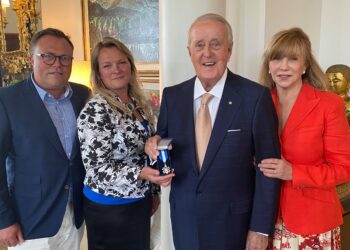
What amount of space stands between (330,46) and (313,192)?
177cm

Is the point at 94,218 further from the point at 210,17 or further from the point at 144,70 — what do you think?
the point at 144,70

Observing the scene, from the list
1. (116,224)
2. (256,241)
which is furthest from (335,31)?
(116,224)

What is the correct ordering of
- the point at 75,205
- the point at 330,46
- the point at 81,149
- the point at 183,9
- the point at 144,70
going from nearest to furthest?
the point at 81,149 < the point at 75,205 < the point at 183,9 < the point at 330,46 < the point at 144,70

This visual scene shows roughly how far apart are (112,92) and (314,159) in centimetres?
101

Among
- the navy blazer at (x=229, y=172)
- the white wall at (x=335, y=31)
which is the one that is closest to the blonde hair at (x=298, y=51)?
the navy blazer at (x=229, y=172)

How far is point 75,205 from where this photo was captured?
1.81 meters

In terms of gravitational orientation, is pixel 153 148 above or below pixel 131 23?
below

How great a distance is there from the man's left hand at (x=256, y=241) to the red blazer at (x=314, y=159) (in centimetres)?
13

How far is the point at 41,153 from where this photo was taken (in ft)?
5.38

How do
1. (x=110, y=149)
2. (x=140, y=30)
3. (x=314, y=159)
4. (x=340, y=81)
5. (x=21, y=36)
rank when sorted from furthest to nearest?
(x=21, y=36), (x=140, y=30), (x=340, y=81), (x=110, y=149), (x=314, y=159)

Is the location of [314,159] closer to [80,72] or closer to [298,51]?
[298,51]

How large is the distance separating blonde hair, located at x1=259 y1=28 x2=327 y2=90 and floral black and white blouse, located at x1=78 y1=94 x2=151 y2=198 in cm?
74

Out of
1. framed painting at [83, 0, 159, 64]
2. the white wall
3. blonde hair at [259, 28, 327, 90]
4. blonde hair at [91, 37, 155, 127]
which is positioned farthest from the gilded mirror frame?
blonde hair at [259, 28, 327, 90]

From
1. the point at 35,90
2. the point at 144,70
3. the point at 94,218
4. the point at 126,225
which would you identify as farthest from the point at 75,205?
the point at 144,70
